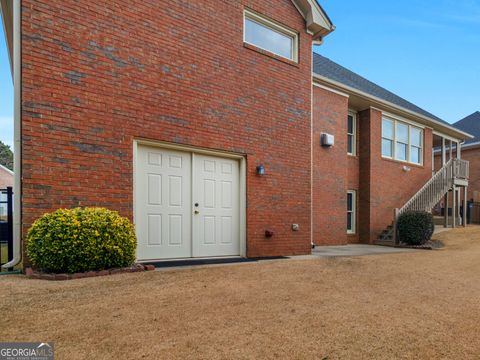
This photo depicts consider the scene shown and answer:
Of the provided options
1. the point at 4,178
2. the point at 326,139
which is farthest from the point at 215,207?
the point at 4,178

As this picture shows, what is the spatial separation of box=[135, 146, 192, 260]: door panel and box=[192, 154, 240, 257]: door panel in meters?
0.20

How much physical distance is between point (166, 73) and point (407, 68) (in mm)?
18767

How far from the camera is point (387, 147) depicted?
14219mm

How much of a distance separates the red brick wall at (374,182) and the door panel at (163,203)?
345 inches

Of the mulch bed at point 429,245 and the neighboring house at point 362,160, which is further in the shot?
the neighboring house at point 362,160

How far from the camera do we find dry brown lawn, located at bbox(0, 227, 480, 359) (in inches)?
106

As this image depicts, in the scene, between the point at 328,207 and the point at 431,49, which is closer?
the point at 328,207

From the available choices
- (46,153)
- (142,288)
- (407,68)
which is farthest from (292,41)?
(407,68)

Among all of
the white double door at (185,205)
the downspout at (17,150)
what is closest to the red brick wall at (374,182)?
the white double door at (185,205)

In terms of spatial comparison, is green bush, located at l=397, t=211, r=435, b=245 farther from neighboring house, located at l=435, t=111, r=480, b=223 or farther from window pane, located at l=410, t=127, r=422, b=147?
neighboring house, located at l=435, t=111, r=480, b=223

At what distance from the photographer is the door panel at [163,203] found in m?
6.41

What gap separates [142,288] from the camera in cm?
429

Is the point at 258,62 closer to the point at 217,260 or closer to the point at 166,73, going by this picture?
the point at 166,73

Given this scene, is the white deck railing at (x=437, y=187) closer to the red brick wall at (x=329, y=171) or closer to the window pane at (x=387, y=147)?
the window pane at (x=387, y=147)
